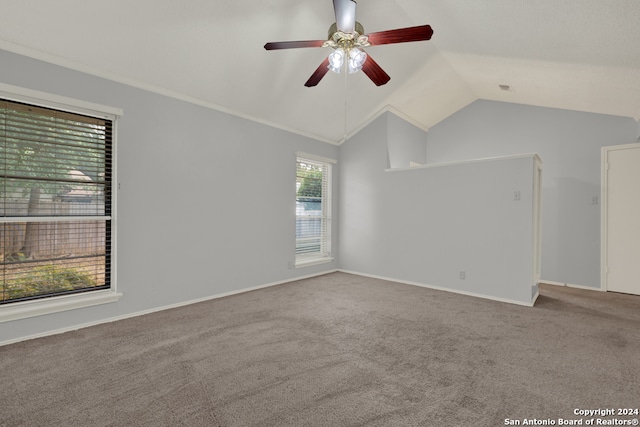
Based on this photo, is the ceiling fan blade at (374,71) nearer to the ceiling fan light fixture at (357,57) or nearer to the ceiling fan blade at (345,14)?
the ceiling fan light fixture at (357,57)

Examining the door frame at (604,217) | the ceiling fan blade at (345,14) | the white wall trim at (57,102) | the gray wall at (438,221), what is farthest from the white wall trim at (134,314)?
the door frame at (604,217)

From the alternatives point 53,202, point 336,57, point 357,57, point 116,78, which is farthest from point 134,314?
point 357,57

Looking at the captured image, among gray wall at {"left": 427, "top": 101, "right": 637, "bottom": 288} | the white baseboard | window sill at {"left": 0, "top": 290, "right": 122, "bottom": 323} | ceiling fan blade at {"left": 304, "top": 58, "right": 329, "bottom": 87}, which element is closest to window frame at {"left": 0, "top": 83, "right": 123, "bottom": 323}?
window sill at {"left": 0, "top": 290, "right": 122, "bottom": 323}

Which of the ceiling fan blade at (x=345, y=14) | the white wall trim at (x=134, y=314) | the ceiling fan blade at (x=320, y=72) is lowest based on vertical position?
the white wall trim at (x=134, y=314)

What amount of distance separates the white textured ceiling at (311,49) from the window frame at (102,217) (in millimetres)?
331

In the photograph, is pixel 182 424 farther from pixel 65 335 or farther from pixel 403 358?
pixel 65 335

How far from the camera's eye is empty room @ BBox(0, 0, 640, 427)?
1.92m

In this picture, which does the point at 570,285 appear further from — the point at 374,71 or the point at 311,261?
the point at 374,71

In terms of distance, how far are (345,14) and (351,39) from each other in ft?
0.76

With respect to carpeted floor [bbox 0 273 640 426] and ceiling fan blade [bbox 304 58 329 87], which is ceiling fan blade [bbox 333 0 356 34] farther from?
carpeted floor [bbox 0 273 640 426]

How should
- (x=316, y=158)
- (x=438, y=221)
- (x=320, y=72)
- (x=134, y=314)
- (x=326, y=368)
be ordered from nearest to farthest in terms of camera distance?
(x=326, y=368) < (x=320, y=72) < (x=134, y=314) < (x=438, y=221) < (x=316, y=158)

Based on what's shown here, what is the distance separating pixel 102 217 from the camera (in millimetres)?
2916

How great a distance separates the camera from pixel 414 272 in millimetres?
4660

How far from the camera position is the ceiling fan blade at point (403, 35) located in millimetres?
2133
